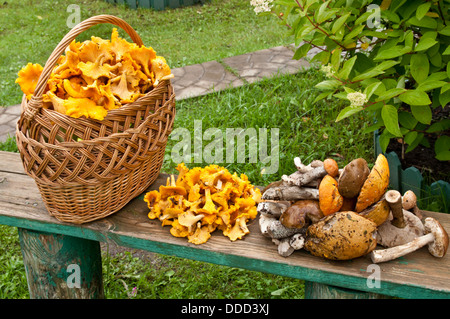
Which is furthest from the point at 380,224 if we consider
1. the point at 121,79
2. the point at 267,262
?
the point at 121,79

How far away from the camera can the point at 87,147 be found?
158 cm

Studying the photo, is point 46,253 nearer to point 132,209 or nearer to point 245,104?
point 132,209

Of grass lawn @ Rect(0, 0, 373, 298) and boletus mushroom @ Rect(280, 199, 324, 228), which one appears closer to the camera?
boletus mushroom @ Rect(280, 199, 324, 228)

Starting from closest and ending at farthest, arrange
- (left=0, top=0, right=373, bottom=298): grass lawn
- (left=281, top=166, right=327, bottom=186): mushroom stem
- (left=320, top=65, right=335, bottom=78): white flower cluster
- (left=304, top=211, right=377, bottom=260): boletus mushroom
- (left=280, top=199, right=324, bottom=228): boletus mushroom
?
(left=304, top=211, right=377, bottom=260): boletus mushroom → (left=280, top=199, right=324, bottom=228): boletus mushroom → (left=281, top=166, right=327, bottom=186): mushroom stem → (left=320, top=65, right=335, bottom=78): white flower cluster → (left=0, top=0, right=373, bottom=298): grass lawn

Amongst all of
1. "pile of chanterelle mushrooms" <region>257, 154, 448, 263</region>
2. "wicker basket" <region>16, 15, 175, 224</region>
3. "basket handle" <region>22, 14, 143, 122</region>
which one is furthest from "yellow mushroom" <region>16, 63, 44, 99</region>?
"pile of chanterelle mushrooms" <region>257, 154, 448, 263</region>

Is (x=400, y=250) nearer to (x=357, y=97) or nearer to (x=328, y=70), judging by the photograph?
(x=357, y=97)

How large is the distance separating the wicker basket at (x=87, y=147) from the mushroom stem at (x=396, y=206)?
92 centimetres

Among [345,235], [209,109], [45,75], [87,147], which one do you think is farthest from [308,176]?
[209,109]

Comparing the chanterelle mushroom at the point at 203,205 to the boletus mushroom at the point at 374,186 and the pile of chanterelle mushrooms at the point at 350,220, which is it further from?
the boletus mushroom at the point at 374,186

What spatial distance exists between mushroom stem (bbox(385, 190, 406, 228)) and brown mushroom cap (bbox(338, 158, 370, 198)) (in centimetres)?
11

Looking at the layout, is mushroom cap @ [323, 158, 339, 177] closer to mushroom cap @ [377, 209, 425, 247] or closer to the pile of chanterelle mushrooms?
the pile of chanterelle mushrooms

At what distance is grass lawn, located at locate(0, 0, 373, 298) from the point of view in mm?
2676

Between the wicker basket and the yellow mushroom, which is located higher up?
the yellow mushroom

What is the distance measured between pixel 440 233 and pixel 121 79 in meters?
1.34
